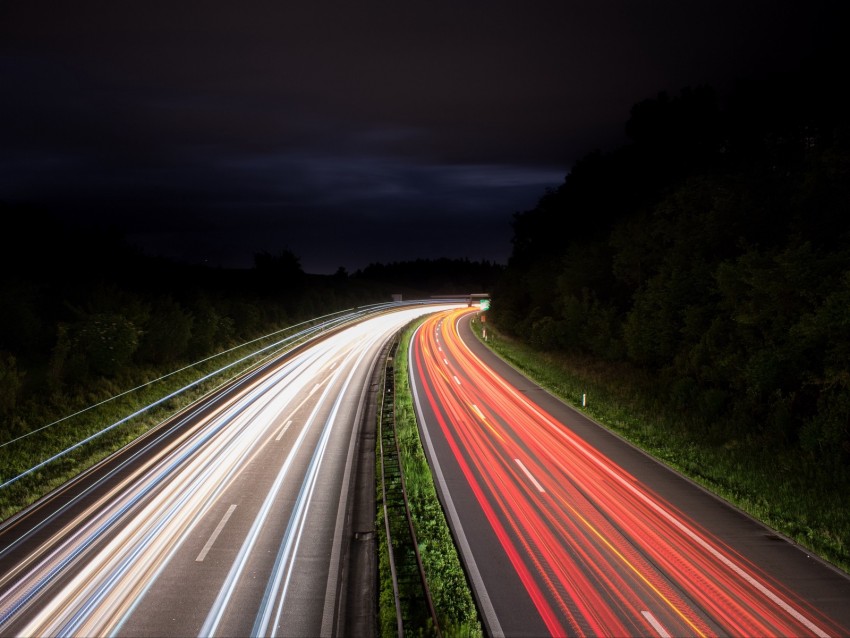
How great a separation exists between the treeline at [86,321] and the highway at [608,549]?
61.0ft

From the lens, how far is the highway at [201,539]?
10102 mm

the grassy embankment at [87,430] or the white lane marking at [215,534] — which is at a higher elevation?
the grassy embankment at [87,430]

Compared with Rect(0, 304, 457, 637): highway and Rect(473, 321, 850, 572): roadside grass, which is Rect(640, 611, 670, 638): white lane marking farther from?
Rect(0, 304, 457, 637): highway

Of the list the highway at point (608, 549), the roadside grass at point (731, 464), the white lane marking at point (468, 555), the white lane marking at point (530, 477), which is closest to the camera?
the white lane marking at point (468, 555)

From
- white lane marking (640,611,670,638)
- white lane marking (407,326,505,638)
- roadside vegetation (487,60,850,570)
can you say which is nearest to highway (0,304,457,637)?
white lane marking (407,326,505,638)

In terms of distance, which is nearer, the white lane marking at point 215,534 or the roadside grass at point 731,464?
the white lane marking at point 215,534

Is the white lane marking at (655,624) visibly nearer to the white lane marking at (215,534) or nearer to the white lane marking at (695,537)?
the white lane marking at (695,537)

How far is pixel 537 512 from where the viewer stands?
14805 millimetres

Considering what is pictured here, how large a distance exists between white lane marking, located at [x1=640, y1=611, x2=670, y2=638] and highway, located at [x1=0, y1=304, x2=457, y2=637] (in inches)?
205

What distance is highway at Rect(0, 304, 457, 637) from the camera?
398 inches

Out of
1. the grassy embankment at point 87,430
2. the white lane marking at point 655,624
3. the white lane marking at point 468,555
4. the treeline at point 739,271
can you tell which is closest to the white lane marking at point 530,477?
the white lane marking at point 468,555

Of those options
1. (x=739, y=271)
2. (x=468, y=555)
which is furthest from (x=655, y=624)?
(x=739, y=271)

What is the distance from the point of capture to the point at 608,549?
1272 centimetres

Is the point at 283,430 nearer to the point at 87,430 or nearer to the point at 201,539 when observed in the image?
the point at 87,430
